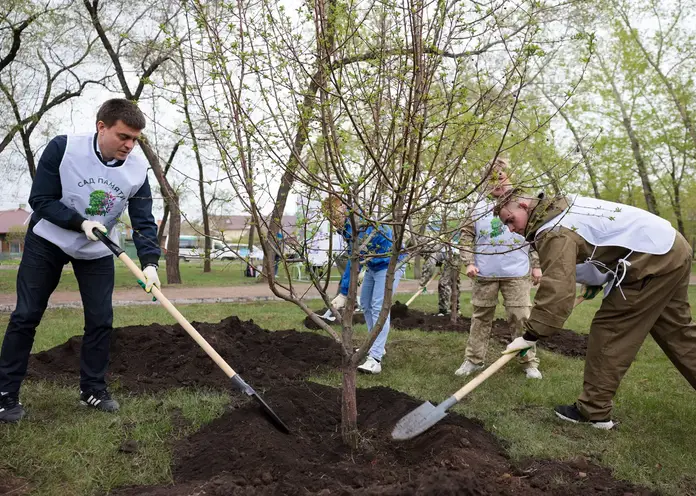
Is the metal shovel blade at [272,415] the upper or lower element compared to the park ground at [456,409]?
upper

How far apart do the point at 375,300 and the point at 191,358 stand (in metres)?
1.71

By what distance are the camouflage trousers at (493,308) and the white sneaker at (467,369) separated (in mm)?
41

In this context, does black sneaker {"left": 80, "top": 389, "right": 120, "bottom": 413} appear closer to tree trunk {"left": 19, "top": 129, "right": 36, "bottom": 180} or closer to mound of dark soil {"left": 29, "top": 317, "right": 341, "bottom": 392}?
mound of dark soil {"left": 29, "top": 317, "right": 341, "bottom": 392}

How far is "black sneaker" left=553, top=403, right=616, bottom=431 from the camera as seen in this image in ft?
11.9

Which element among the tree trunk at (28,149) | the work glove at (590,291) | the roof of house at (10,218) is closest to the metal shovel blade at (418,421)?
the work glove at (590,291)

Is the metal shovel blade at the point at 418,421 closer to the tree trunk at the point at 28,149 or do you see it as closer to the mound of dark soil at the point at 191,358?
the mound of dark soil at the point at 191,358

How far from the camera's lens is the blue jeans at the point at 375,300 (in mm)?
4971

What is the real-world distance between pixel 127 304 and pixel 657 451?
394 inches

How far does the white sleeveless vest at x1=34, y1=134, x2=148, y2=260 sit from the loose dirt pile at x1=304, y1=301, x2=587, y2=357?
4410 mm

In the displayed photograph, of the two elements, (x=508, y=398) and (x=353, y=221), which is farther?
(x=508, y=398)

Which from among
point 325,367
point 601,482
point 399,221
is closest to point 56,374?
point 325,367

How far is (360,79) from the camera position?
101 inches

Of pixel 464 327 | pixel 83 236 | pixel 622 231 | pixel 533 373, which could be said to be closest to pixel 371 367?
pixel 533 373

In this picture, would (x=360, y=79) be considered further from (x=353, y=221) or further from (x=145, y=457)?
(x=145, y=457)
